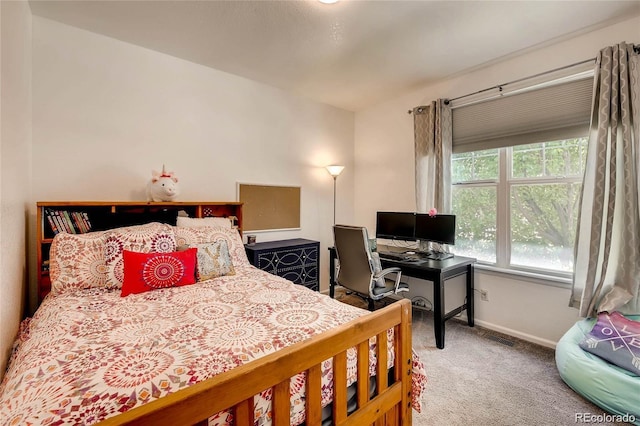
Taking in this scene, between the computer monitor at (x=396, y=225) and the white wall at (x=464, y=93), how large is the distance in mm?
264

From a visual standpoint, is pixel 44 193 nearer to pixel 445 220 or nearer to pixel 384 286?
pixel 384 286

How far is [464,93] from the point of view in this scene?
9.68 ft

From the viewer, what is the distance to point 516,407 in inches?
67.4

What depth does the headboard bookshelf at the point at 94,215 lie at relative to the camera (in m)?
1.97

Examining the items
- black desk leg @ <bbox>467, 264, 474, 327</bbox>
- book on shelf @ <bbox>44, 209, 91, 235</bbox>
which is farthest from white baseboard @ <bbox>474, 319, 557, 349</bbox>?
book on shelf @ <bbox>44, 209, 91, 235</bbox>

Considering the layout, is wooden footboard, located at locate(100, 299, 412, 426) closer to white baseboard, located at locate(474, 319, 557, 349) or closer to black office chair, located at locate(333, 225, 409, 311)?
black office chair, located at locate(333, 225, 409, 311)

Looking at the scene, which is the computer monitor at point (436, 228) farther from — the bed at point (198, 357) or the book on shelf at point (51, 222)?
the book on shelf at point (51, 222)

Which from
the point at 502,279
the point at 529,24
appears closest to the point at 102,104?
the point at 529,24

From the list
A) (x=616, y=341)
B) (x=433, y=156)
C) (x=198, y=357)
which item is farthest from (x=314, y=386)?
(x=433, y=156)

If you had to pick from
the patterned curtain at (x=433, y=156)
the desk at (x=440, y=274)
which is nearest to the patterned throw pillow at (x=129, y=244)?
the desk at (x=440, y=274)

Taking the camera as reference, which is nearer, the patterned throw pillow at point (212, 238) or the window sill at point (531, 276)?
the patterned throw pillow at point (212, 238)

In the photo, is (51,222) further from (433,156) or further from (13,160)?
(433,156)

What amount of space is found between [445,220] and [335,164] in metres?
1.67

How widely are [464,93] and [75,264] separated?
3.58 m
